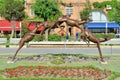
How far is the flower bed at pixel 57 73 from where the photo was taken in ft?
42.3

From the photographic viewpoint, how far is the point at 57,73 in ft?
44.0

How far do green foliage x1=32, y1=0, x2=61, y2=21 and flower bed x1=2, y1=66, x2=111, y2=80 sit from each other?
27631 mm

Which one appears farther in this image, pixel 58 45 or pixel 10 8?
pixel 10 8

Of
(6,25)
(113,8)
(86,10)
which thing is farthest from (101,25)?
(6,25)

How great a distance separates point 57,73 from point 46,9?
2890 cm

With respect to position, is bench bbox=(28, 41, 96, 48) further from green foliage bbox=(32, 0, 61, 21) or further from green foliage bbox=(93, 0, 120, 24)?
green foliage bbox=(93, 0, 120, 24)

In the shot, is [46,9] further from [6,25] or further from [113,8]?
[113,8]

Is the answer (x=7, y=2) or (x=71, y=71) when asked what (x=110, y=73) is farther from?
(x=7, y=2)

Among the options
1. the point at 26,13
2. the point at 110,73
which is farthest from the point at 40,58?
the point at 26,13

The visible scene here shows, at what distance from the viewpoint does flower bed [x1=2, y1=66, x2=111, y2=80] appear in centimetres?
1291

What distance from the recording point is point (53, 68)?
14.4 meters

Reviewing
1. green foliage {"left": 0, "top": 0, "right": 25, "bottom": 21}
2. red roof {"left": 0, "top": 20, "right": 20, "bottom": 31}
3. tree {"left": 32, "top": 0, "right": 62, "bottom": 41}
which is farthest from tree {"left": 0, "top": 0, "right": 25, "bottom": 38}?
tree {"left": 32, "top": 0, "right": 62, "bottom": 41}

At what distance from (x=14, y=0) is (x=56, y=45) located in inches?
722

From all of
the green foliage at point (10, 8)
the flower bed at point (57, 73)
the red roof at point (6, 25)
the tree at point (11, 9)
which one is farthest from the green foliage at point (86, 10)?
the flower bed at point (57, 73)
